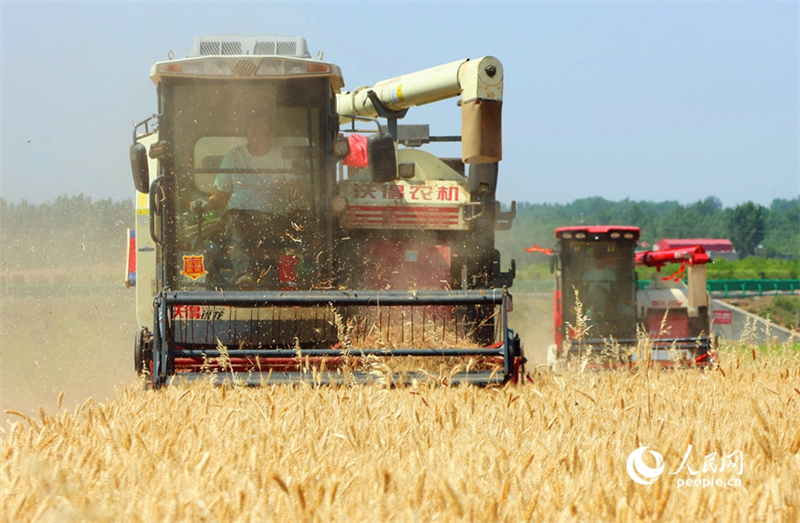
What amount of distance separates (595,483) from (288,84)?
15.7 feet

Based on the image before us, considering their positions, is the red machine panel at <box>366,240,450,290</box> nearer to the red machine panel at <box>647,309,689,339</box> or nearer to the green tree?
the red machine panel at <box>647,309,689,339</box>

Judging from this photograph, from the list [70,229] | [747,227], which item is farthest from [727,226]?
[70,229]

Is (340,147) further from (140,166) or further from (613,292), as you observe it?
(613,292)

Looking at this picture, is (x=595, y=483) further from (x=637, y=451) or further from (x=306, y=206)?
(x=306, y=206)

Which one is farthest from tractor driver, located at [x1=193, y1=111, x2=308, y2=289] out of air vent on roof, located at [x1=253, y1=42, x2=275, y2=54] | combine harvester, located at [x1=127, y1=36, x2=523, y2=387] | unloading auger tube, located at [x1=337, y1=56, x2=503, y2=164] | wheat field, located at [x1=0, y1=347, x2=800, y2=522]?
wheat field, located at [x1=0, y1=347, x2=800, y2=522]

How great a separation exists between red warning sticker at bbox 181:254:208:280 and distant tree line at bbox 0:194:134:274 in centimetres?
509

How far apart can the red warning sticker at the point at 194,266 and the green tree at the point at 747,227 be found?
3546 inches

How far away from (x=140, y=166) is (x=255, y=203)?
0.86m

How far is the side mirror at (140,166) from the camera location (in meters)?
6.42

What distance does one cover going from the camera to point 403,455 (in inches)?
121

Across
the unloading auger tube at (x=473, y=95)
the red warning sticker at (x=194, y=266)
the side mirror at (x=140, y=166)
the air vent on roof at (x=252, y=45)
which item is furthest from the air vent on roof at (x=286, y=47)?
the red warning sticker at (x=194, y=266)

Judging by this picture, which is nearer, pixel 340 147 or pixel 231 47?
pixel 340 147

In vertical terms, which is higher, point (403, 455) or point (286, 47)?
point (286, 47)

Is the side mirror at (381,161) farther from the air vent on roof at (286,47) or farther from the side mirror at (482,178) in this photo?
the air vent on roof at (286,47)
